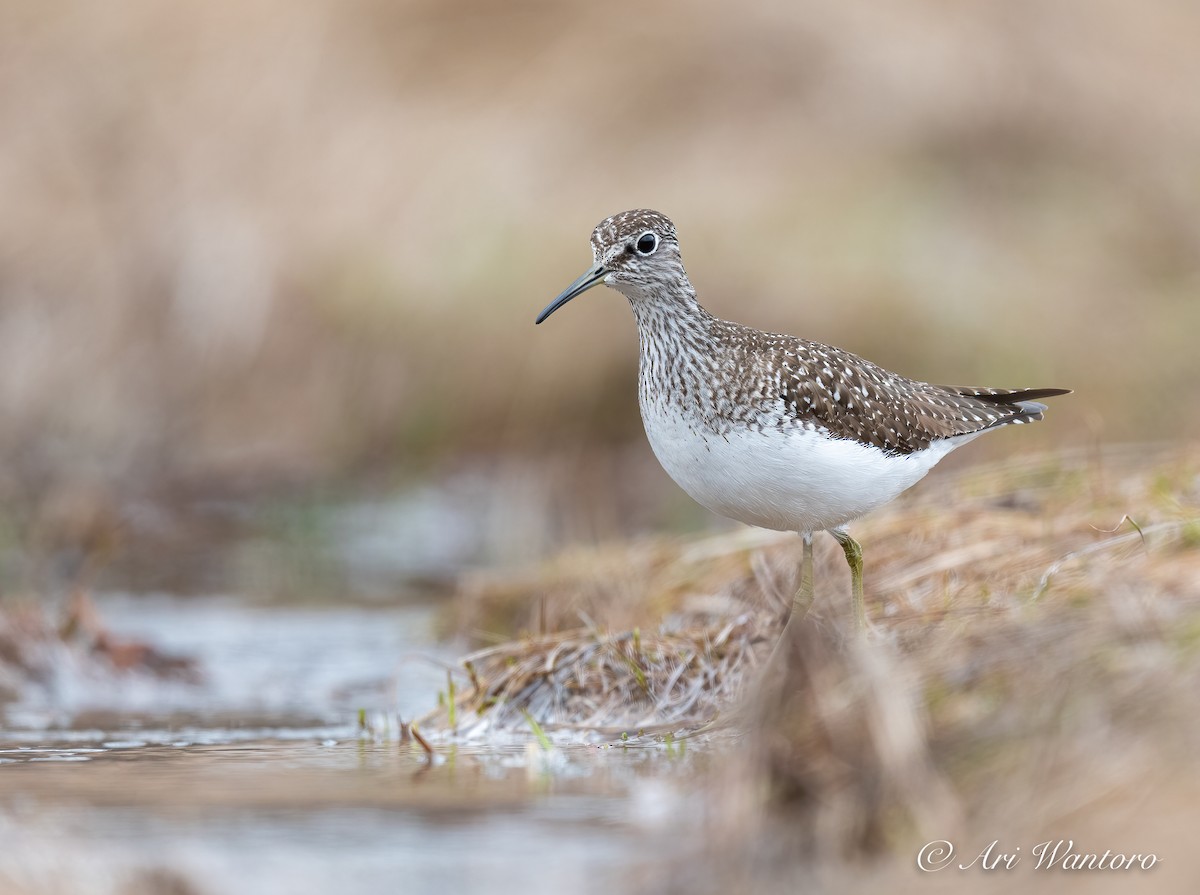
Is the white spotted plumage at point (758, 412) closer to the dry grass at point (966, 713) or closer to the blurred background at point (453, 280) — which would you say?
the dry grass at point (966, 713)

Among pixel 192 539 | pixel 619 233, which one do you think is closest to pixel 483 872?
pixel 619 233

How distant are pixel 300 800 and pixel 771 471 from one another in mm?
2174

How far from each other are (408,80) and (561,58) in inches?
60.0

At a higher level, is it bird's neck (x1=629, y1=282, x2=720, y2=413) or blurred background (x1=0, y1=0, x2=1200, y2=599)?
blurred background (x1=0, y1=0, x2=1200, y2=599)

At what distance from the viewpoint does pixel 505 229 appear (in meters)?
14.2

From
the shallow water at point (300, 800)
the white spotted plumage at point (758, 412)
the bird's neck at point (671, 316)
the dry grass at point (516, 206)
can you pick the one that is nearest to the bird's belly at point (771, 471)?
the white spotted plumage at point (758, 412)

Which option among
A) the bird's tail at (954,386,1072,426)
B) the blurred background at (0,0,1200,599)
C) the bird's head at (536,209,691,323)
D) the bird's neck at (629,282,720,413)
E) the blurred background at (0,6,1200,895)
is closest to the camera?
the bird's neck at (629,282,720,413)

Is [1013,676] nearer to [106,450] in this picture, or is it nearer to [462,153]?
[106,450]

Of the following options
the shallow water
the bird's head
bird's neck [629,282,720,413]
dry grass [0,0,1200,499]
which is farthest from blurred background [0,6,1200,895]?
the bird's head

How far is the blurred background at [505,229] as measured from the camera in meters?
13.2

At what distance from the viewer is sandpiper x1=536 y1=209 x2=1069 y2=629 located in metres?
6.38

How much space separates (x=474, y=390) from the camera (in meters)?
13.5

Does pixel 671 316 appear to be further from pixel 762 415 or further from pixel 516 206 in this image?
pixel 516 206

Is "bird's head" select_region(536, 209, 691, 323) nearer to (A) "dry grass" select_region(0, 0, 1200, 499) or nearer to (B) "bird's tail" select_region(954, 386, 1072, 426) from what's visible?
(B) "bird's tail" select_region(954, 386, 1072, 426)
